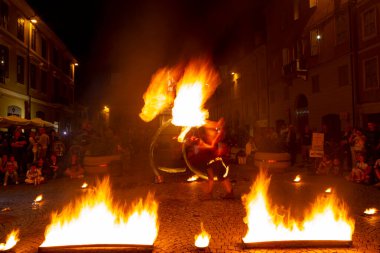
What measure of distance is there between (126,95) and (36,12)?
1683 centimetres

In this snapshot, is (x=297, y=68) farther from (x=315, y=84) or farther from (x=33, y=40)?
(x=33, y=40)

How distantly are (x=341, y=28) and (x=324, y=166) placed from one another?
41.5 feet

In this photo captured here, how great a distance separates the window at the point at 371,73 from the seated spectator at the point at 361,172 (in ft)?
33.3

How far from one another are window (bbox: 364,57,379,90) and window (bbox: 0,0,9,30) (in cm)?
2399

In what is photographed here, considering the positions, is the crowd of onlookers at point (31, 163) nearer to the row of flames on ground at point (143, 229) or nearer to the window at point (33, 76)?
the row of flames on ground at point (143, 229)

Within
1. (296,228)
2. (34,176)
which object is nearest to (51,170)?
(34,176)

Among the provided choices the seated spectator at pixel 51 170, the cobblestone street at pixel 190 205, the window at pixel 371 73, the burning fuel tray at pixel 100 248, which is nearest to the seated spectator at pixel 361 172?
the cobblestone street at pixel 190 205

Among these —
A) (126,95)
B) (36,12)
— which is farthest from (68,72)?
(36,12)

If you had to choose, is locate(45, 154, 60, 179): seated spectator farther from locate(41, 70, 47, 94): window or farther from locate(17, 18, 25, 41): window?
locate(41, 70, 47, 94): window

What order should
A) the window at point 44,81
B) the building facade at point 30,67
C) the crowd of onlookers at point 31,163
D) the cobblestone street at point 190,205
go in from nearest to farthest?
the cobblestone street at point 190,205 → the crowd of onlookers at point 31,163 → the building facade at point 30,67 → the window at point 44,81

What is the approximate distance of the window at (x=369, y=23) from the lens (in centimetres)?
1873

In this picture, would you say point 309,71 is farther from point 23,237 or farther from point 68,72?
point 68,72

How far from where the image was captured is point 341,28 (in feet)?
70.4

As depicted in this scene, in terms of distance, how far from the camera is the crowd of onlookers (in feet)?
38.5
